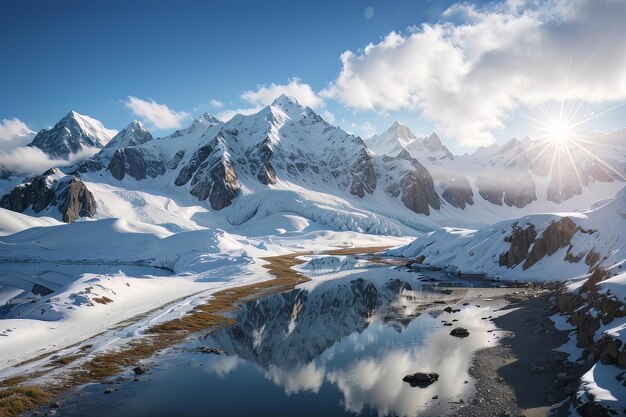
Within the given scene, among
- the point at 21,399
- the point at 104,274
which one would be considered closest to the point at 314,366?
the point at 21,399

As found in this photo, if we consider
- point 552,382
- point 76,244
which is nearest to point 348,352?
point 552,382

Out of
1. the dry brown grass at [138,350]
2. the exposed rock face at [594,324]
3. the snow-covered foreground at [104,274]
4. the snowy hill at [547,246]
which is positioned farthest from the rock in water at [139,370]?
the snowy hill at [547,246]

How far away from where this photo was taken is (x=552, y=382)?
24281 mm

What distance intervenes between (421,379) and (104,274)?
2350 inches

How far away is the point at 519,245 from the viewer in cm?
7400

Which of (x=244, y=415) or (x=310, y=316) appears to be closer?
(x=244, y=415)

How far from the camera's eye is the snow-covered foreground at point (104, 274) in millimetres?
38875

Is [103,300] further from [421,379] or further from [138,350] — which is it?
[421,379]

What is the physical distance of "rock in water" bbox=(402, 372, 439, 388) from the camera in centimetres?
2506

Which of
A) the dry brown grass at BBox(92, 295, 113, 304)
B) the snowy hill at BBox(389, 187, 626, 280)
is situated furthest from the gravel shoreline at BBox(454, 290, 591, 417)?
the dry brown grass at BBox(92, 295, 113, 304)

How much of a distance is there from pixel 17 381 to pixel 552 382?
34.3 meters

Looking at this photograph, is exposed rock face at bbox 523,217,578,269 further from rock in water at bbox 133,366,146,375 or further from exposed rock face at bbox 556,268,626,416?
rock in water at bbox 133,366,146,375

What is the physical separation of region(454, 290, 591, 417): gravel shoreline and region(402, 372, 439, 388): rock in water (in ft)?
8.62

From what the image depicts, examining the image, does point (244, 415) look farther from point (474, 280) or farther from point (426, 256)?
point (426, 256)
